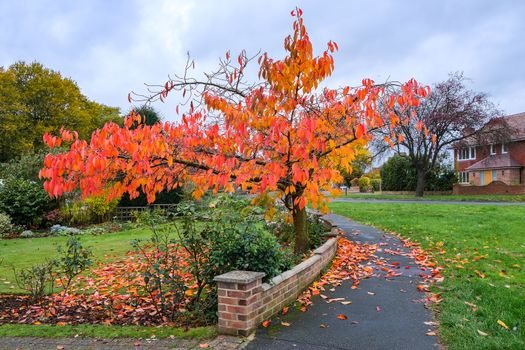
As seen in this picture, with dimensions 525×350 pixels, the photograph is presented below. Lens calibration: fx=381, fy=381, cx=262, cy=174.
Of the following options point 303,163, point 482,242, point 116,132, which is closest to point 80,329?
A: point 116,132

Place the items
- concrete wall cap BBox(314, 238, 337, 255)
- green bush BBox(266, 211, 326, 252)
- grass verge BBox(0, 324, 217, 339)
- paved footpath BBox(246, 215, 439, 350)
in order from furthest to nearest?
green bush BBox(266, 211, 326, 252)
concrete wall cap BBox(314, 238, 337, 255)
grass verge BBox(0, 324, 217, 339)
paved footpath BBox(246, 215, 439, 350)

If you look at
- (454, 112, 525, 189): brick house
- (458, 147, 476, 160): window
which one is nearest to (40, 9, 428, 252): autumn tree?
(454, 112, 525, 189): brick house

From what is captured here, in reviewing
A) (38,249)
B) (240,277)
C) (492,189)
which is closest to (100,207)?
(38,249)

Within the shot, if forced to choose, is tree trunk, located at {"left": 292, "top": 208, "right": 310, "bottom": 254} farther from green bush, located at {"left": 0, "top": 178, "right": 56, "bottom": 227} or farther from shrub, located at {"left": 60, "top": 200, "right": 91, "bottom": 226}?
green bush, located at {"left": 0, "top": 178, "right": 56, "bottom": 227}

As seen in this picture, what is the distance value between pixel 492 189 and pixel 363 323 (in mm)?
30926

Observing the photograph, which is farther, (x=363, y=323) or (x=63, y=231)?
(x=63, y=231)

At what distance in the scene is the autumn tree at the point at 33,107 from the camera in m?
31.5

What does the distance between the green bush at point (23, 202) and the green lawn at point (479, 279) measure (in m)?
12.7

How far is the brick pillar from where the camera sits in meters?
3.90

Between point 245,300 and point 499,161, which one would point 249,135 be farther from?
point 499,161

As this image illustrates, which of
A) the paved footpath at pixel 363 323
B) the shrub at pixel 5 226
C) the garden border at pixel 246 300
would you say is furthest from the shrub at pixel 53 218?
the garden border at pixel 246 300

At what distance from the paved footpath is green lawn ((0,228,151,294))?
4.59 metres

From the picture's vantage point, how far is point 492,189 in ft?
98.7

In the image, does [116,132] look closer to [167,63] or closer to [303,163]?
[167,63]
